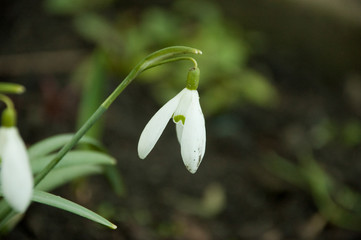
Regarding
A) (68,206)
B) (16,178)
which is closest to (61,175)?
(68,206)

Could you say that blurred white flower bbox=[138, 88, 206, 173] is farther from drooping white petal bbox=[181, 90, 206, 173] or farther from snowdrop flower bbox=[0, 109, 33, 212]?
snowdrop flower bbox=[0, 109, 33, 212]

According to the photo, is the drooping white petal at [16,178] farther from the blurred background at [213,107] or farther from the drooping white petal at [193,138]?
the blurred background at [213,107]

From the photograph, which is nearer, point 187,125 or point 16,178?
point 16,178

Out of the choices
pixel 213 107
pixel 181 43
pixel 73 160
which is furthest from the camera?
pixel 181 43

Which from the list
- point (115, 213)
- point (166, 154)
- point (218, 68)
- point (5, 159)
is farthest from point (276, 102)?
point (5, 159)

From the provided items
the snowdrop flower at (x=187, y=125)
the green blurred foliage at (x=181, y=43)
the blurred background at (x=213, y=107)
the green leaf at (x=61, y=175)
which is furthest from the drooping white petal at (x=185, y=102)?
the green blurred foliage at (x=181, y=43)

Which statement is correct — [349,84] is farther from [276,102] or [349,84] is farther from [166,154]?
[166,154]

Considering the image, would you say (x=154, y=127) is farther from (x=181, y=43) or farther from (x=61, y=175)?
(x=181, y=43)
